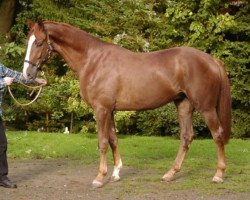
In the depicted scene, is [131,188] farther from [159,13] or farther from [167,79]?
[159,13]

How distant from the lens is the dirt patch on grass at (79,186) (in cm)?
667

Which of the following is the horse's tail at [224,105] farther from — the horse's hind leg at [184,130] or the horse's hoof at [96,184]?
the horse's hoof at [96,184]

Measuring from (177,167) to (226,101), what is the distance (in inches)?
47.4

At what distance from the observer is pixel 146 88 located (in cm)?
754

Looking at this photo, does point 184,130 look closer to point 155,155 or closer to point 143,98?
point 143,98

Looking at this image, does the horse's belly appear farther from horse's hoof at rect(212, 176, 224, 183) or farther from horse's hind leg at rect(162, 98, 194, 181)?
horse's hoof at rect(212, 176, 224, 183)

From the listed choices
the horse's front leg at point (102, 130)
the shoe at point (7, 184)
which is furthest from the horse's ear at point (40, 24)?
the shoe at point (7, 184)

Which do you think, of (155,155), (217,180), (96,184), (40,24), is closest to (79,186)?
(96,184)

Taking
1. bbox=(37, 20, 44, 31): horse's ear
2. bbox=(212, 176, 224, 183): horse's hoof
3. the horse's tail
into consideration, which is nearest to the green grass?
bbox=(212, 176, 224, 183): horse's hoof

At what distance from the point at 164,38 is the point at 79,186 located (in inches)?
267

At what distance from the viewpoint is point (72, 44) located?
7.53 metres

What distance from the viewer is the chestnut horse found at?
742cm

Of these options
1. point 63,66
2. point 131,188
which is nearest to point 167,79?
point 131,188

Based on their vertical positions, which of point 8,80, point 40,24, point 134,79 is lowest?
point 8,80
